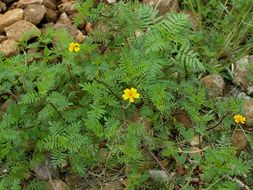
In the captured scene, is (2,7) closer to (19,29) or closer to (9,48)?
(19,29)

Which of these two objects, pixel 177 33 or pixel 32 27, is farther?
pixel 32 27

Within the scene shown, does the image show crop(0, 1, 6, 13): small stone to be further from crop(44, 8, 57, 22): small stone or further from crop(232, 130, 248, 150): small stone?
crop(232, 130, 248, 150): small stone

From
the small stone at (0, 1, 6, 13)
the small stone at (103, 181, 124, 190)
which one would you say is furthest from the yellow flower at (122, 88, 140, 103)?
the small stone at (0, 1, 6, 13)

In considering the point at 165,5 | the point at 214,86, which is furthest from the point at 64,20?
the point at 214,86

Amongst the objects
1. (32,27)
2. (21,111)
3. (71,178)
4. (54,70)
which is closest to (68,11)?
(32,27)

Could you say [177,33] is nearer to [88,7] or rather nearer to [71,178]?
[88,7]

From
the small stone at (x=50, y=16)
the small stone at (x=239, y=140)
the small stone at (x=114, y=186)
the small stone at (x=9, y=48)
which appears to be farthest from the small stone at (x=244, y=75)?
the small stone at (x=9, y=48)

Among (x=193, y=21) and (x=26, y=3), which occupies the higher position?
(x=193, y=21)
